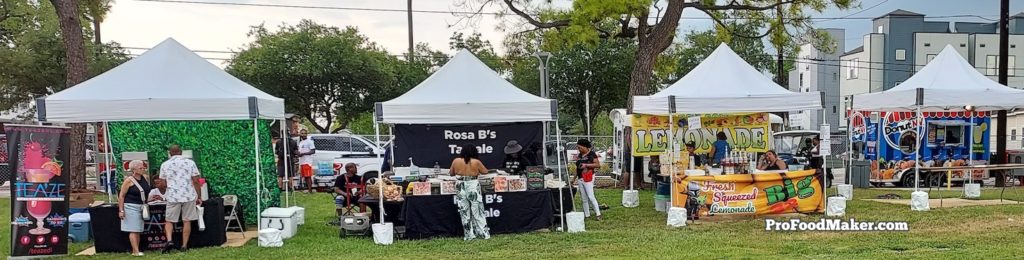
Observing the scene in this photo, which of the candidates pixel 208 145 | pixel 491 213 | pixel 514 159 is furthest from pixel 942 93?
pixel 208 145

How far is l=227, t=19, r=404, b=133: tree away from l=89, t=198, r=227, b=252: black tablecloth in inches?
769

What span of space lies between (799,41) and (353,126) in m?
28.8

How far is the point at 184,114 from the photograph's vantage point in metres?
8.38

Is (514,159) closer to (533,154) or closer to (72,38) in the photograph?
(533,154)

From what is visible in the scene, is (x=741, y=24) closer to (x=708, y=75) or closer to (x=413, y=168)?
(x=708, y=75)

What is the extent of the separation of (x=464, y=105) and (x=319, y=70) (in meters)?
20.1

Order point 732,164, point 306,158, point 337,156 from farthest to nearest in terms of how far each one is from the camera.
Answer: point 337,156 < point 306,158 < point 732,164

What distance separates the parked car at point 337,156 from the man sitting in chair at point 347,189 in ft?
18.1

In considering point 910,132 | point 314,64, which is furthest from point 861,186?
point 314,64

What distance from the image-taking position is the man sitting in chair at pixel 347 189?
10.1 metres

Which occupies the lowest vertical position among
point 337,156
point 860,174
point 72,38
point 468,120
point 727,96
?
point 860,174

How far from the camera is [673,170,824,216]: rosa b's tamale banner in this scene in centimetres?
1002

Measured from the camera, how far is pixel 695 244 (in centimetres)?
Answer: 802

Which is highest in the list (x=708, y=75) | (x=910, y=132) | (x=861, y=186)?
(x=708, y=75)
